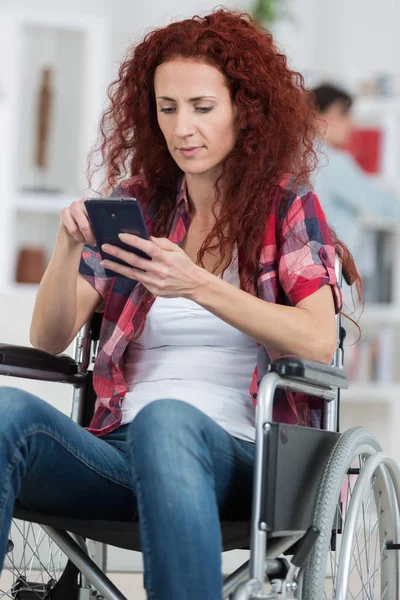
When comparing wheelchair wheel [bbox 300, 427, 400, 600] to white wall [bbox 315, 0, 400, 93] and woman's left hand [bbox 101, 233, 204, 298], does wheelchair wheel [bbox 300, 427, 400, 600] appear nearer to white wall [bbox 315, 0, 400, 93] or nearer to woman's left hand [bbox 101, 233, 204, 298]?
woman's left hand [bbox 101, 233, 204, 298]

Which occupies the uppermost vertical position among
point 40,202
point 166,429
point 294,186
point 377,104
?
point 377,104

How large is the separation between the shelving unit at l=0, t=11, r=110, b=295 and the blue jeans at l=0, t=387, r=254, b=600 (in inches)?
102

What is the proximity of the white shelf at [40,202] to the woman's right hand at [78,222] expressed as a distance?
8.22 ft

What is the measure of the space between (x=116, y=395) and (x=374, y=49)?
136 inches

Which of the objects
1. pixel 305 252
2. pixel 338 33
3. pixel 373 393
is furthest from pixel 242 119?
pixel 338 33

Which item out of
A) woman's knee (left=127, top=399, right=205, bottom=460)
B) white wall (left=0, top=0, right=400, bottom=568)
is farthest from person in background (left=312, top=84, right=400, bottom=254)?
woman's knee (left=127, top=399, right=205, bottom=460)

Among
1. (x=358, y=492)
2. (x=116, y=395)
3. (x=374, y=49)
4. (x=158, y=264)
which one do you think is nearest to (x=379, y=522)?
(x=358, y=492)

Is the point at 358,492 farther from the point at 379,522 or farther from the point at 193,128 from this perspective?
the point at 193,128

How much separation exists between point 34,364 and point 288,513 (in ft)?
1.58

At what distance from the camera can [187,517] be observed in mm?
1151

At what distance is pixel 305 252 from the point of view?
1.47m

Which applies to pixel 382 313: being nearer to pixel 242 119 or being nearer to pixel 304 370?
pixel 242 119

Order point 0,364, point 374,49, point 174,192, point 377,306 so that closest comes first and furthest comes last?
point 0,364, point 174,192, point 377,306, point 374,49

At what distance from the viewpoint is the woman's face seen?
1524mm
